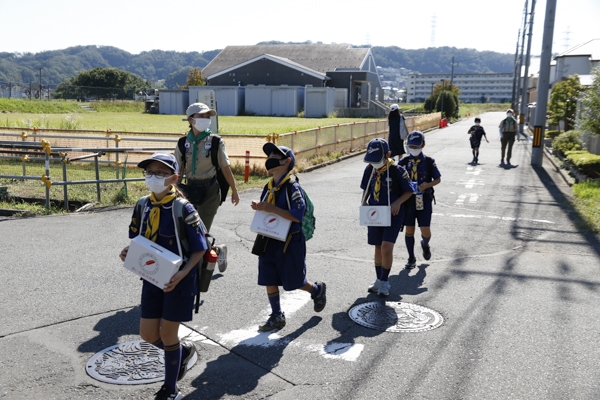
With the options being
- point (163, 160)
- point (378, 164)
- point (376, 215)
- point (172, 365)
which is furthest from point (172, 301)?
point (378, 164)

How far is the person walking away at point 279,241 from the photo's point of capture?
4.88m

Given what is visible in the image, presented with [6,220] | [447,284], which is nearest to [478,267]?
[447,284]

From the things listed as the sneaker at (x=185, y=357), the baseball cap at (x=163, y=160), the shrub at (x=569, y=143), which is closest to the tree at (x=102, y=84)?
→ the shrub at (x=569, y=143)

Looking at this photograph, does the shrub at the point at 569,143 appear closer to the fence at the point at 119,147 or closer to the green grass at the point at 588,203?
the green grass at the point at 588,203

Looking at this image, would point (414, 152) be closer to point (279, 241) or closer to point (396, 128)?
point (279, 241)

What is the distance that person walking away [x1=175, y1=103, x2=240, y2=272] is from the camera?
6.12m

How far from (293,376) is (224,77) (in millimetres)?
68878

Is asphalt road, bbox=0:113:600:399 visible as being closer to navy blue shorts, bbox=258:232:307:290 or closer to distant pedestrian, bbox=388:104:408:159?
navy blue shorts, bbox=258:232:307:290

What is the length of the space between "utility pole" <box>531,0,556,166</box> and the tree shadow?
1658 cm

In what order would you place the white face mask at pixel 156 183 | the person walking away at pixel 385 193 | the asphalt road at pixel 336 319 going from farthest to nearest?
the person walking away at pixel 385 193 < the asphalt road at pixel 336 319 < the white face mask at pixel 156 183

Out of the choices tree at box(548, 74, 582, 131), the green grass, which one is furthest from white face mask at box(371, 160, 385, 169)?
tree at box(548, 74, 582, 131)

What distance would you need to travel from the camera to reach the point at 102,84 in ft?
341

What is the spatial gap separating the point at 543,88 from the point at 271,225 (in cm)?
1793

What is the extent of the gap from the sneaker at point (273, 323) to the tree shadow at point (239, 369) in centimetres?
5
